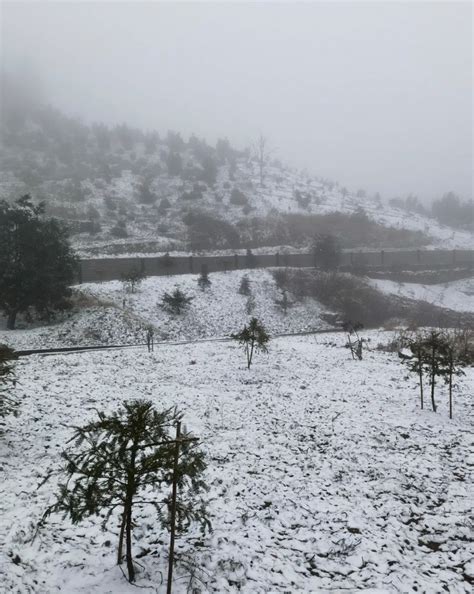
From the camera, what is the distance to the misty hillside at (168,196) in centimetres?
5312

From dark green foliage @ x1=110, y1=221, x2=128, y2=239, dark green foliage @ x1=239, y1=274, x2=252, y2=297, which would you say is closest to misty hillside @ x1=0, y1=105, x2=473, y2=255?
dark green foliage @ x1=110, y1=221, x2=128, y2=239

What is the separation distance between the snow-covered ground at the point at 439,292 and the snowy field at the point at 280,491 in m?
31.0

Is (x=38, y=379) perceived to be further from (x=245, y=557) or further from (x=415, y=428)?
(x=415, y=428)

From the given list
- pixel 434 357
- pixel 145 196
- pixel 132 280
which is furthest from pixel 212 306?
pixel 145 196

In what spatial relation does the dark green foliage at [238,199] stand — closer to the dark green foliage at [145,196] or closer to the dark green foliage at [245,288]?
the dark green foliage at [145,196]

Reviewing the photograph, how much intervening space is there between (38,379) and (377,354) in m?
16.5

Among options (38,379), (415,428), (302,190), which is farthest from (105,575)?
(302,190)

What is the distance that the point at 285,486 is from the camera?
693 cm

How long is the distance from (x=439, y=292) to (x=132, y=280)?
123ft

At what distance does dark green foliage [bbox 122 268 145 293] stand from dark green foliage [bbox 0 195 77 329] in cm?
651

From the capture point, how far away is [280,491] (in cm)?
677

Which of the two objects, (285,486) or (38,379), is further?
(38,379)

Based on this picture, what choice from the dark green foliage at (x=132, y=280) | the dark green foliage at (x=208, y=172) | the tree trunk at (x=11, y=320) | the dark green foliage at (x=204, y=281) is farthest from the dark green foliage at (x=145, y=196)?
the tree trunk at (x=11, y=320)

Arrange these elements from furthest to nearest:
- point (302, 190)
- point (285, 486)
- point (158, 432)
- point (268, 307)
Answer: point (302, 190)
point (268, 307)
point (285, 486)
point (158, 432)
